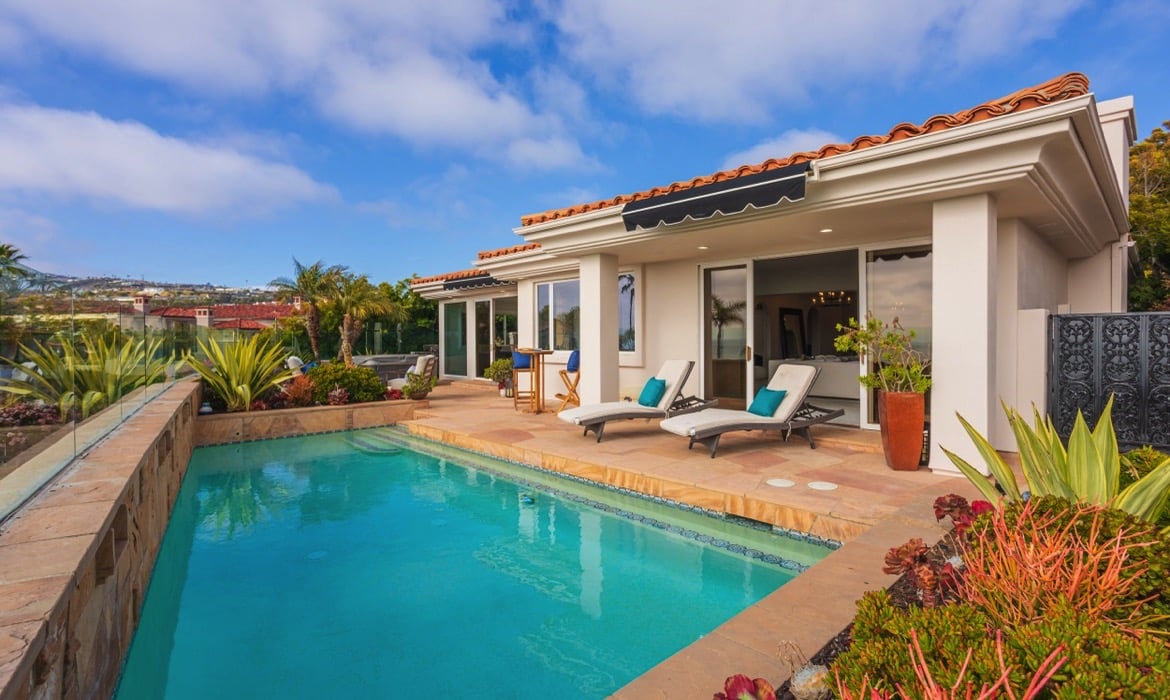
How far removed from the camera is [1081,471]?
3129mm

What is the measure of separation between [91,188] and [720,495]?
31703 mm

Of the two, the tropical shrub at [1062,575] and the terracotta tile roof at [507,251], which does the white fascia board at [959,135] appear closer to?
the tropical shrub at [1062,575]

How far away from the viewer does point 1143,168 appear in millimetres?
25297

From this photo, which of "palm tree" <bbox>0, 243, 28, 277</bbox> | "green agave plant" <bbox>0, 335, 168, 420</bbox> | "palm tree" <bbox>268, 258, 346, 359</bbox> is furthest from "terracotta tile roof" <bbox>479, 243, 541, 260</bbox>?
"palm tree" <bbox>0, 243, 28, 277</bbox>

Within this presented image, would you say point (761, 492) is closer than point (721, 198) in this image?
Yes

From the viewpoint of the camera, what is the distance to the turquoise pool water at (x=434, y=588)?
347 centimetres

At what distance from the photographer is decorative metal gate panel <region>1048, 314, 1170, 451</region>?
6289 millimetres

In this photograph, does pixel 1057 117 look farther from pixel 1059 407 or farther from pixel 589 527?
pixel 589 527

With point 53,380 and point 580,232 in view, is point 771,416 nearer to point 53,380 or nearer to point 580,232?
point 580,232

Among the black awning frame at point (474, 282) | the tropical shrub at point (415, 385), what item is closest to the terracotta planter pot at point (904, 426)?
the tropical shrub at point (415, 385)

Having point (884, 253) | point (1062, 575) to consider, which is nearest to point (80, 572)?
point (1062, 575)

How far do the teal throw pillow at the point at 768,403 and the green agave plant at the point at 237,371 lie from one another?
8989 mm

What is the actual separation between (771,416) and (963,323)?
2.53 meters

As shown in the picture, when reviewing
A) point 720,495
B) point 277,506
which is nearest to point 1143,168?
point 720,495
